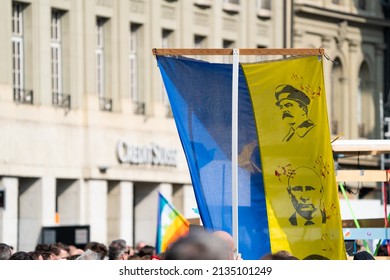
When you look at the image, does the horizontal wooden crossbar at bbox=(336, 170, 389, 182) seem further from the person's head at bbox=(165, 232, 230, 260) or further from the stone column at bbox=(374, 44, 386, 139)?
the stone column at bbox=(374, 44, 386, 139)

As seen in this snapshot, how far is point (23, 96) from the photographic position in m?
41.0

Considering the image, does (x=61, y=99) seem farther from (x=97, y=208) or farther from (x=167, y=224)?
(x=167, y=224)

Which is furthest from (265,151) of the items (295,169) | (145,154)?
(145,154)

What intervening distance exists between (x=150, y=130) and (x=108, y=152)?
8.28 feet

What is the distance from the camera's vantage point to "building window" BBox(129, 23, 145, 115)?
152ft

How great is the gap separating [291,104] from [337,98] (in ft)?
158

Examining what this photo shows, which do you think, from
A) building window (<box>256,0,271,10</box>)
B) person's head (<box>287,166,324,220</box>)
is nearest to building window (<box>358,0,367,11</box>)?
building window (<box>256,0,271,10</box>)

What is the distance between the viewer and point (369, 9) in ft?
201

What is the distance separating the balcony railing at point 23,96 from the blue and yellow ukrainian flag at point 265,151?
3045 centimetres

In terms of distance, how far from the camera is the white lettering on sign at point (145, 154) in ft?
147

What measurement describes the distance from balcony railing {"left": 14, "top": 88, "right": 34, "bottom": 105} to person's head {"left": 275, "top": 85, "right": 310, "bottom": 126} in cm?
3051


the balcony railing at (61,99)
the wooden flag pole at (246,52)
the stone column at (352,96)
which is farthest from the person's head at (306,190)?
the stone column at (352,96)

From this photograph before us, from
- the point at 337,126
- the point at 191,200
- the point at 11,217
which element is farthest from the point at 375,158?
the point at 11,217
